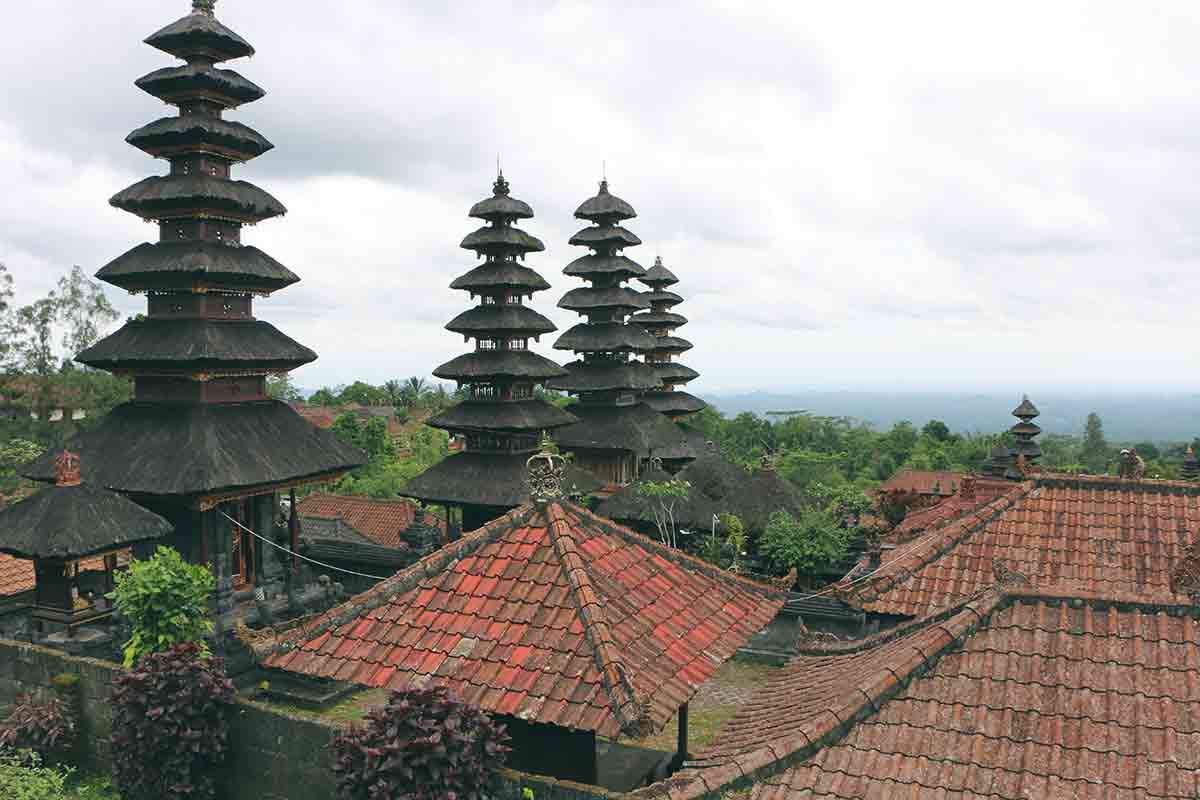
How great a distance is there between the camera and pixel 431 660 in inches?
306

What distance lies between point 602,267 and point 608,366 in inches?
156

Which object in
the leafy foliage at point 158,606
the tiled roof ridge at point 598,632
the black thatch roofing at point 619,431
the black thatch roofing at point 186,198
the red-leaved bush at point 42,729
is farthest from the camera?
the black thatch roofing at point 619,431

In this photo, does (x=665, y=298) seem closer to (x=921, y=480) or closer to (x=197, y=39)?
(x=921, y=480)

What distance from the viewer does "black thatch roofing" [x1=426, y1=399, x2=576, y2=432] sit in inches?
1024

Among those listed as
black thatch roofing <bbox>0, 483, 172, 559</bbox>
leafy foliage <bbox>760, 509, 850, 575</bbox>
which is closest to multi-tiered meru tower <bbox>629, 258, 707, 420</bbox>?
leafy foliage <bbox>760, 509, 850, 575</bbox>

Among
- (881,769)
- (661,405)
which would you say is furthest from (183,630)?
(661,405)

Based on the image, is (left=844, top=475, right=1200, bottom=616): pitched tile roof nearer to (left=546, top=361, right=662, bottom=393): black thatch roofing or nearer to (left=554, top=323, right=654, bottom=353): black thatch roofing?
(left=546, top=361, right=662, bottom=393): black thatch roofing

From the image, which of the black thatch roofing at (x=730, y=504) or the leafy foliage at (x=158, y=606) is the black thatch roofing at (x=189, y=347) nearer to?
the leafy foliage at (x=158, y=606)

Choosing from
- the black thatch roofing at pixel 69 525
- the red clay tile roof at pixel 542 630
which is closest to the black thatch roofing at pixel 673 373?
the black thatch roofing at pixel 69 525

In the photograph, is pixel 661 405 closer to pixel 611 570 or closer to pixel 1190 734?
pixel 611 570

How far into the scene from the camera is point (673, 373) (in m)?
39.8

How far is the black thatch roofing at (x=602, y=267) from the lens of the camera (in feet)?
109

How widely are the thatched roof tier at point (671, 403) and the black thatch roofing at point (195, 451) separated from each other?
20.4m

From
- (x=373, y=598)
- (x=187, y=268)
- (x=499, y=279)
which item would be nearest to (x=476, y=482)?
(x=499, y=279)
